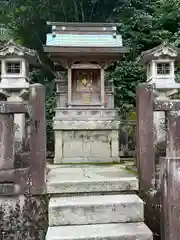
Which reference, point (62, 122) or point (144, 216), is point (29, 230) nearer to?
point (144, 216)

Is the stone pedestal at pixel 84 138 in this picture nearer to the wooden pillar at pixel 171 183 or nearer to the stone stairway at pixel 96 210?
the stone stairway at pixel 96 210

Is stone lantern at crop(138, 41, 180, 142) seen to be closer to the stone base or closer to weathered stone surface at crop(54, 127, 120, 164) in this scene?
the stone base

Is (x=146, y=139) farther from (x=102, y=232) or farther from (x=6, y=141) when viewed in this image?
(x=6, y=141)

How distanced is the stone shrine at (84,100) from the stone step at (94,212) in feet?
12.0

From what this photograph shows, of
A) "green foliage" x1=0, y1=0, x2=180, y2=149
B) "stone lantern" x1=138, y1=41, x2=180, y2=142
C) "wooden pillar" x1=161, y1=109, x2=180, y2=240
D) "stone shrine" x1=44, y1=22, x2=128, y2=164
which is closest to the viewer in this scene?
"wooden pillar" x1=161, y1=109, x2=180, y2=240

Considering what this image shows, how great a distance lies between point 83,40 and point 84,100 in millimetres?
1723

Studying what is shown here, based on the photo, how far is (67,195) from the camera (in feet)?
11.9

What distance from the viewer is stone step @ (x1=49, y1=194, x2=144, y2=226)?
10.6ft

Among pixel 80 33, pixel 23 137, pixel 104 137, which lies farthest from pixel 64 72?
pixel 23 137

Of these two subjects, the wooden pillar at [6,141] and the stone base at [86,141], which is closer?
the wooden pillar at [6,141]

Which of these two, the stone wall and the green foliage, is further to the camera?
the green foliage

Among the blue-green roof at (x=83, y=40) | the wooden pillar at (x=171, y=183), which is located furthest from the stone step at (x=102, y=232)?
the blue-green roof at (x=83, y=40)

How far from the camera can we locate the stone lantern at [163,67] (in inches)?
246

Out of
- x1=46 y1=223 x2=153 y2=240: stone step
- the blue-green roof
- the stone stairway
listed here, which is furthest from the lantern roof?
x1=46 y1=223 x2=153 y2=240: stone step
